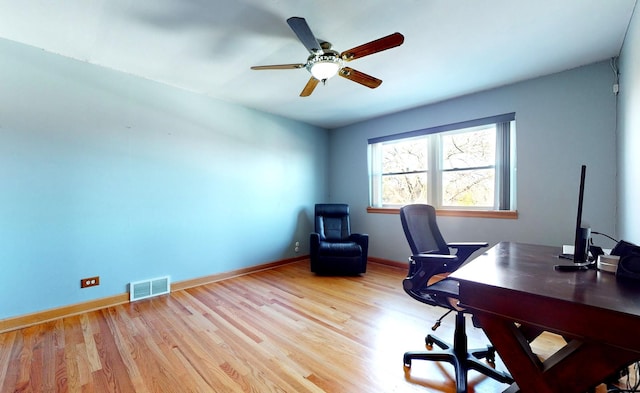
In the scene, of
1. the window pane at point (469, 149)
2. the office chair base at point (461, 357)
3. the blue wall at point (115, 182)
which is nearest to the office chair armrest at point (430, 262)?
the office chair base at point (461, 357)

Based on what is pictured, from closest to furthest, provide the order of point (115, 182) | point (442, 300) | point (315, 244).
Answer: point (442, 300) < point (115, 182) < point (315, 244)

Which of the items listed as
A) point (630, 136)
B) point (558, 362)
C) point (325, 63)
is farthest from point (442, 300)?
point (630, 136)

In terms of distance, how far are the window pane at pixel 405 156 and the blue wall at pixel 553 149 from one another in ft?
1.33

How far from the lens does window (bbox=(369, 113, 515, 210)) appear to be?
316 centimetres

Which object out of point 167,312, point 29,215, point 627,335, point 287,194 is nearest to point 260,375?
point 167,312

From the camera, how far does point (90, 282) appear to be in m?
2.58

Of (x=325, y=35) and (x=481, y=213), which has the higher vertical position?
(x=325, y=35)

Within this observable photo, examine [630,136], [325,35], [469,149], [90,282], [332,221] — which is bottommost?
[90,282]

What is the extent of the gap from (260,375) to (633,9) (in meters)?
3.56

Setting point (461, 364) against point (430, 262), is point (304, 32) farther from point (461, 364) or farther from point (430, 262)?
point (461, 364)

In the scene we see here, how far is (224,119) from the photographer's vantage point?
11.9ft

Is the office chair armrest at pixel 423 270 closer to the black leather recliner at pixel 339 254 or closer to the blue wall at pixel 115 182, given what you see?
the black leather recliner at pixel 339 254

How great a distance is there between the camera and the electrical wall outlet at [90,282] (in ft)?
8.34

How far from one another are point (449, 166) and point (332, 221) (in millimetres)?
1971
